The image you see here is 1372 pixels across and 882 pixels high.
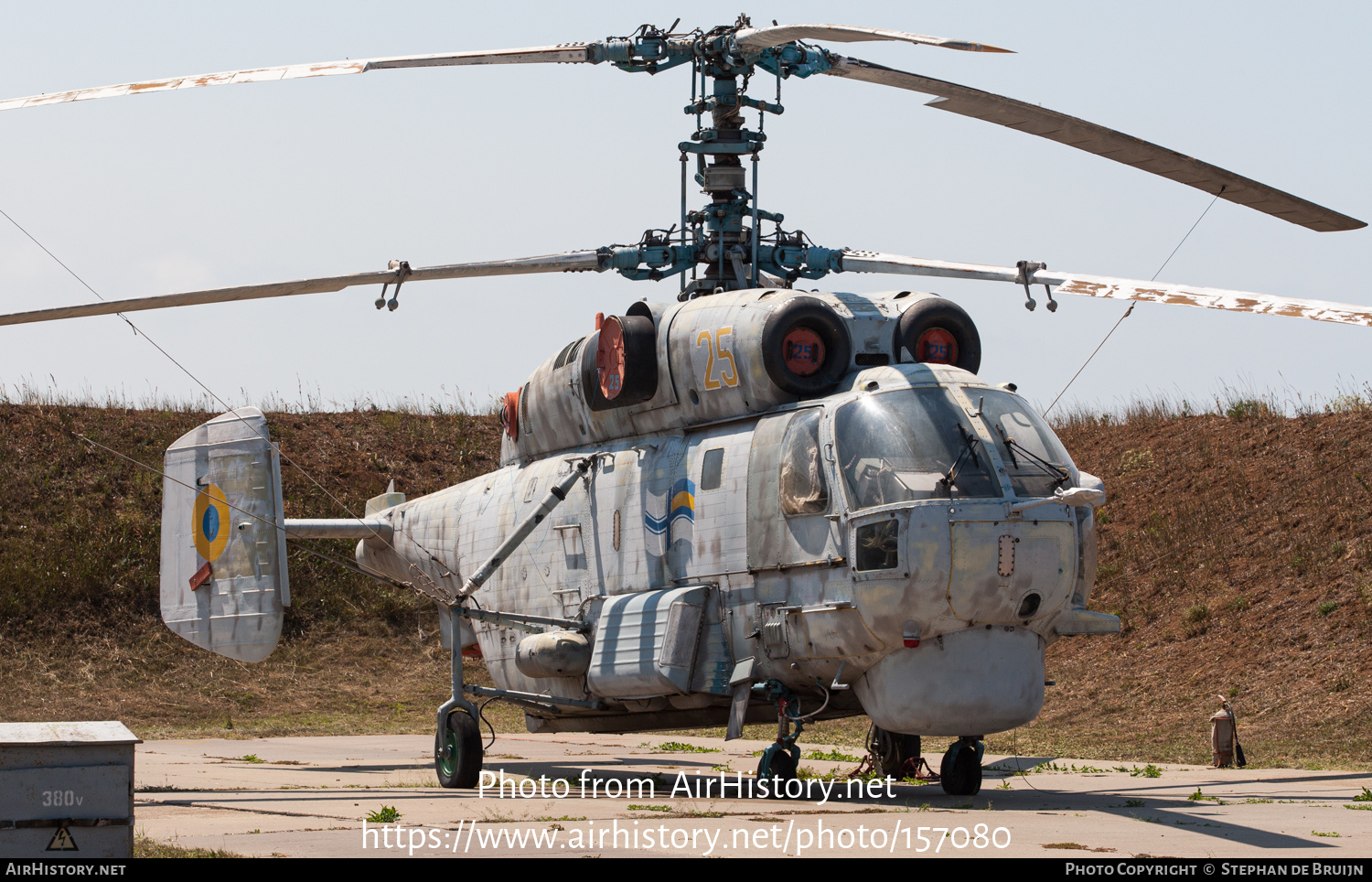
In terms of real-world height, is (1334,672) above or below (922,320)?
below

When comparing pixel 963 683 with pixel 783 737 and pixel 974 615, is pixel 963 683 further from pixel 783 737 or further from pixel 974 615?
pixel 783 737

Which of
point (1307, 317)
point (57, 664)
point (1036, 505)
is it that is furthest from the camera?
point (57, 664)

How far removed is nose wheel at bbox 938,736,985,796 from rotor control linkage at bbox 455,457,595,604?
4316mm

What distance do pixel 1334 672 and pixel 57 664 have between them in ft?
71.7

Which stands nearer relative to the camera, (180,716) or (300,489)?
(180,716)

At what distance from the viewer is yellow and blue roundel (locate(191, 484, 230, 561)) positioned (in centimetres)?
1588

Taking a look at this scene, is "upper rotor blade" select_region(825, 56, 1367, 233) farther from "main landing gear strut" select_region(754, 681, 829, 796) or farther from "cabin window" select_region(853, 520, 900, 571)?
"main landing gear strut" select_region(754, 681, 829, 796)

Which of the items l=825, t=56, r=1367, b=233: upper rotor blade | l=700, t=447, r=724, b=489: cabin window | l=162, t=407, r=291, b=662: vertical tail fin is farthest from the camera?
l=162, t=407, r=291, b=662: vertical tail fin

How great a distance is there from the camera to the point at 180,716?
25.1m

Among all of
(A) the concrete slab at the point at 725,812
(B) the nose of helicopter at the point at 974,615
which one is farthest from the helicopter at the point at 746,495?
(A) the concrete slab at the point at 725,812

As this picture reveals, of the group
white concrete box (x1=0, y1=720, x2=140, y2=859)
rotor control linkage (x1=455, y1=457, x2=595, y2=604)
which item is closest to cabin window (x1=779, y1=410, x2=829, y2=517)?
rotor control linkage (x1=455, y1=457, x2=595, y2=604)
